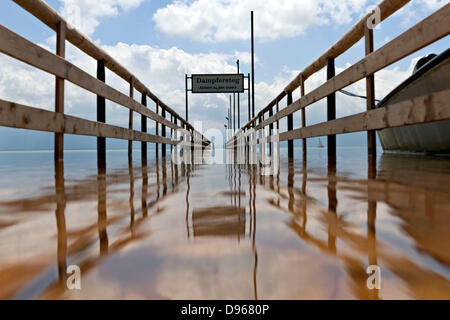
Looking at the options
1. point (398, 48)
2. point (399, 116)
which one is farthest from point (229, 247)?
point (398, 48)

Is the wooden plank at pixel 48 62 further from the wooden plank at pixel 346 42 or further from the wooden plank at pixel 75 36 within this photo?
the wooden plank at pixel 346 42

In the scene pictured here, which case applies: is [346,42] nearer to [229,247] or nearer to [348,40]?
[348,40]

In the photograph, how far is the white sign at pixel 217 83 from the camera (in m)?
14.3

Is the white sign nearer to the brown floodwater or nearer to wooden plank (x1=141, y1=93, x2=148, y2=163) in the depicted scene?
wooden plank (x1=141, y1=93, x2=148, y2=163)

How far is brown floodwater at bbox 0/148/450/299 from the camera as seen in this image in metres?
0.55

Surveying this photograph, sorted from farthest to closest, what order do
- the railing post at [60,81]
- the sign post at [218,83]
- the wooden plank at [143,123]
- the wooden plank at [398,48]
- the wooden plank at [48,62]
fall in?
1. the sign post at [218,83]
2. the wooden plank at [143,123]
3. the railing post at [60,81]
4. the wooden plank at [48,62]
5. the wooden plank at [398,48]

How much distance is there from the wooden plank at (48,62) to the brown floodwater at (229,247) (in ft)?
4.08

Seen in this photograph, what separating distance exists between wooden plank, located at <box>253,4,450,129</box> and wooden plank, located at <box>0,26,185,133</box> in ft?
8.69

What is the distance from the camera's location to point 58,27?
2771 mm

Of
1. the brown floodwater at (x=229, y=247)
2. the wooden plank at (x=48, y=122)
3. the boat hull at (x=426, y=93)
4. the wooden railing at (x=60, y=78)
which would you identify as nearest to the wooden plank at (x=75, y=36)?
the wooden railing at (x=60, y=78)

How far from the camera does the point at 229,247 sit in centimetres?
77
